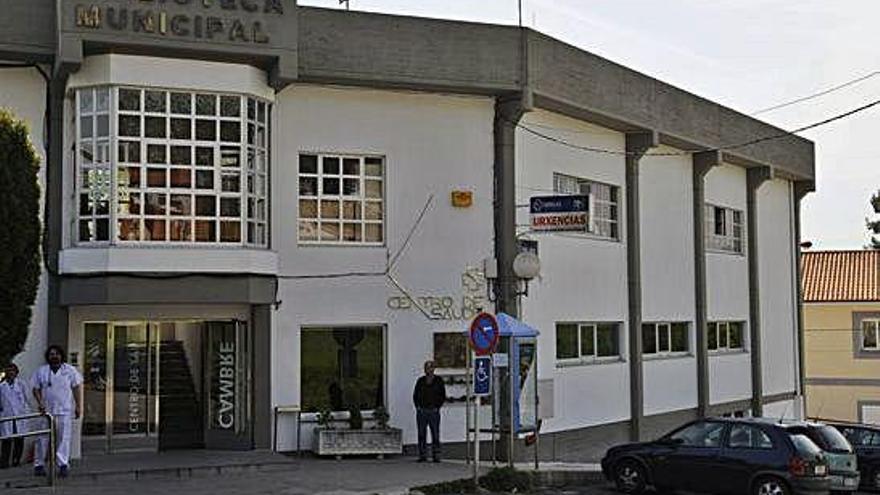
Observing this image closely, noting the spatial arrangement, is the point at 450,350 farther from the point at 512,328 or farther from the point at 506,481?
the point at 506,481

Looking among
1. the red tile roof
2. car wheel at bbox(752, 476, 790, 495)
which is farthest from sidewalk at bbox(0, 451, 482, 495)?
the red tile roof

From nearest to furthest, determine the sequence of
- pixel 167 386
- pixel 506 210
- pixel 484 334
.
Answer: pixel 484 334 → pixel 167 386 → pixel 506 210

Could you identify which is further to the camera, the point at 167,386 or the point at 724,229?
the point at 724,229

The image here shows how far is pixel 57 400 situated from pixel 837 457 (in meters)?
11.7

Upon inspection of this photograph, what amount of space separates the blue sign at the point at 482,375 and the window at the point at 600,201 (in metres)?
7.23

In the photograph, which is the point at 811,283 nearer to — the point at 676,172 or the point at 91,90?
the point at 676,172

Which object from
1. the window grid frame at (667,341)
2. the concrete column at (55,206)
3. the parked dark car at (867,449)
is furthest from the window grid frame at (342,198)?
the parked dark car at (867,449)

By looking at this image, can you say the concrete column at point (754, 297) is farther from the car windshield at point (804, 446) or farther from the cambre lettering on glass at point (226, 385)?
the cambre lettering on glass at point (226, 385)

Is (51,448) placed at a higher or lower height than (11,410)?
lower

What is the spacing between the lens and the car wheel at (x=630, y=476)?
18609mm

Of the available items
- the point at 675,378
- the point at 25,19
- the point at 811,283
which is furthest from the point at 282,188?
the point at 811,283

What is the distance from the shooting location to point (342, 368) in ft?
66.3

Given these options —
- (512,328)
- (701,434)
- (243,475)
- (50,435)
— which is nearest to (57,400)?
(50,435)

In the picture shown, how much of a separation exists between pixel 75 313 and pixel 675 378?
14192 mm
